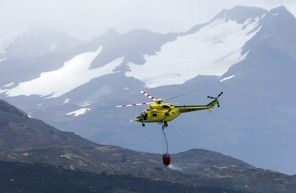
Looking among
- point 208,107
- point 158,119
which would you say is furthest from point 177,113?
point 208,107

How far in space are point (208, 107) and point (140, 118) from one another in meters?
13.4

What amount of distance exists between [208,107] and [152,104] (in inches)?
505

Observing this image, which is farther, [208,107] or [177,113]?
[208,107]

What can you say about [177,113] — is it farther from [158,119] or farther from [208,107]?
[208,107]

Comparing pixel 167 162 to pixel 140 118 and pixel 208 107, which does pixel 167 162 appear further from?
pixel 208 107

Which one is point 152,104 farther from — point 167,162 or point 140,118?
point 167,162

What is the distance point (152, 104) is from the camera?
82.6 metres

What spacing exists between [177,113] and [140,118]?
15.6 feet

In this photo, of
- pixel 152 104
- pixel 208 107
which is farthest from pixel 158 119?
pixel 208 107

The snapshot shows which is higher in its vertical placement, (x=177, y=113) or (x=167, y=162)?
(x=177, y=113)

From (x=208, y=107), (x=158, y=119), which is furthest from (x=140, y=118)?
(x=208, y=107)

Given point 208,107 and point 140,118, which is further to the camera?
point 208,107

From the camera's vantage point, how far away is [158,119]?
82.6 m

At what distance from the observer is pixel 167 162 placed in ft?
276
